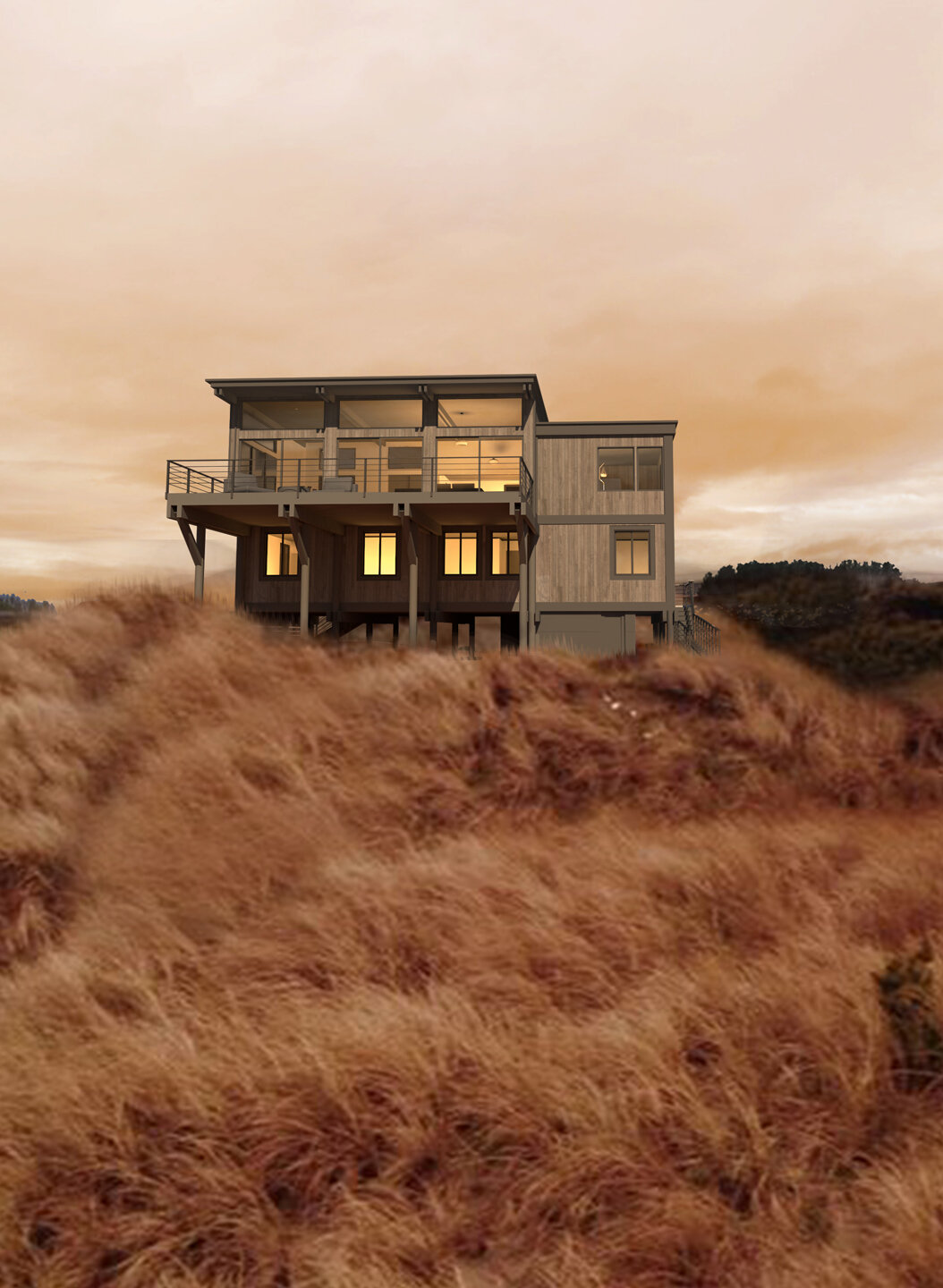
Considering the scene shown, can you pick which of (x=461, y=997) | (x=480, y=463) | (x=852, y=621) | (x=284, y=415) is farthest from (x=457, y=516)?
(x=461, y=997)

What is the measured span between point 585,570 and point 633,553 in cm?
157

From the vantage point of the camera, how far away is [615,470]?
24062 mm

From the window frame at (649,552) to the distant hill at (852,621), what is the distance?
751 cm

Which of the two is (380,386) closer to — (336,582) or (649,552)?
(336,582)

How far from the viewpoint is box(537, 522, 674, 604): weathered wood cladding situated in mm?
23562

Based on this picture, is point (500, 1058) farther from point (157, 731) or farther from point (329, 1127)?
point (157, 731)

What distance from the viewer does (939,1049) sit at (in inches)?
177

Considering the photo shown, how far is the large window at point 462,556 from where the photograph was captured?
24.5 m

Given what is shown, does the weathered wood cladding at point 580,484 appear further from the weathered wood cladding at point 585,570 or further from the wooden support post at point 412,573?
the wooden support post at point 412,573

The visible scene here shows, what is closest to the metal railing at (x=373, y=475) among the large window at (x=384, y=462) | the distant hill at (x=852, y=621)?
the large window at (x=384, y=462)

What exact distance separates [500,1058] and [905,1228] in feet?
6.68

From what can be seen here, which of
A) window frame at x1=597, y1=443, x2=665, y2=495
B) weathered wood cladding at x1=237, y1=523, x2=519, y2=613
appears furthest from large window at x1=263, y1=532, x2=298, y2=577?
window frame at x1=597, y1=443, x2=665, y2=495

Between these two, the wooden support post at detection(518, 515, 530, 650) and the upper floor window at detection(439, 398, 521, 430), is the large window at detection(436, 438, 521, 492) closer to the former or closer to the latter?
the upper floor window at detection(439, 398, 521, 430)

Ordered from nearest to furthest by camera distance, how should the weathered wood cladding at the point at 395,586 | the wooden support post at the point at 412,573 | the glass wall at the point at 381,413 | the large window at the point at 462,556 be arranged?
the wooden support post at the point at 412,573 → the glass wall at the point at 381,413 → the weathered wood cladding at the point at 395,586 → the large window at the point at 462,556
